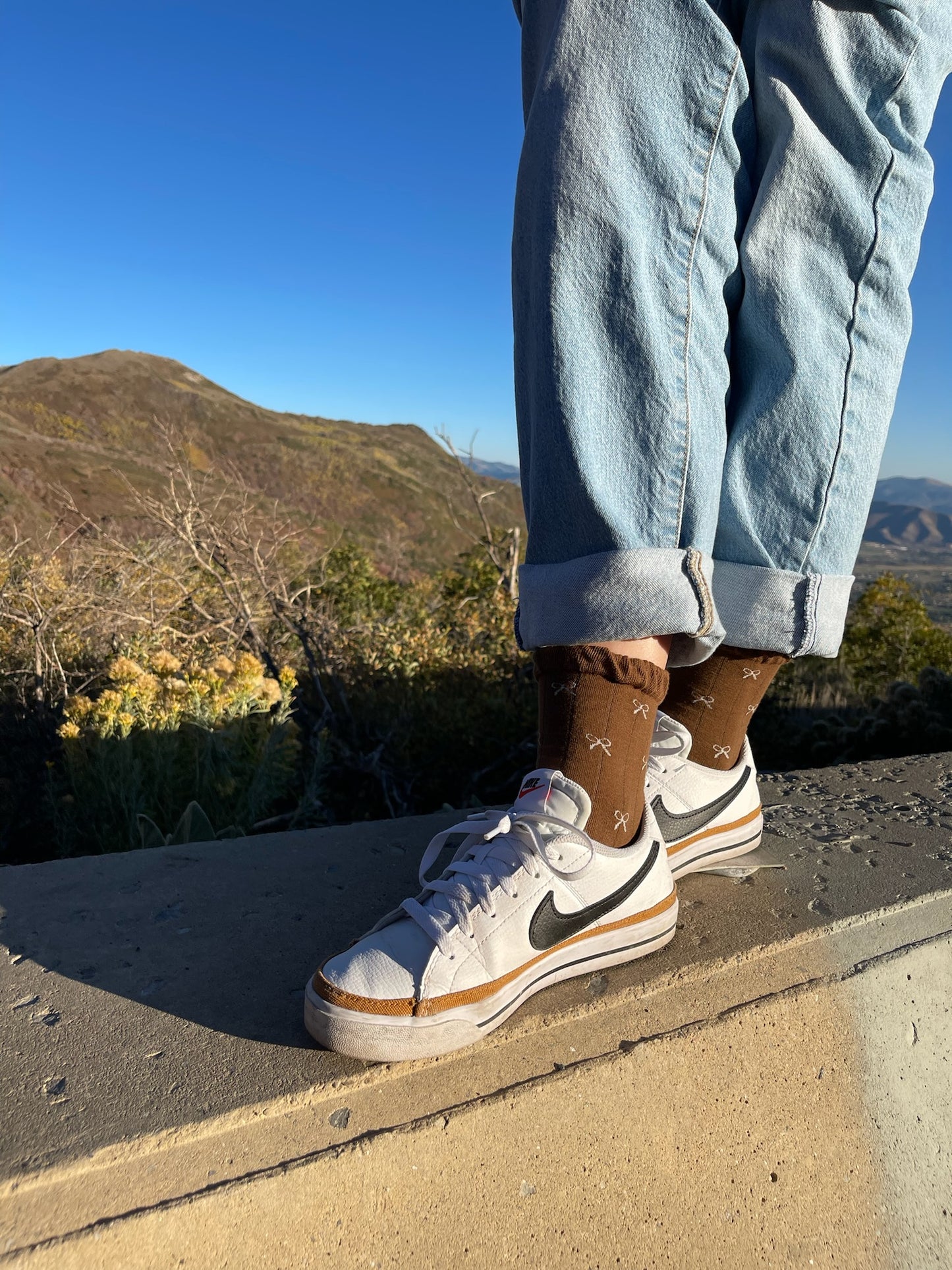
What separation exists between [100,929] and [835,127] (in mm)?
1353

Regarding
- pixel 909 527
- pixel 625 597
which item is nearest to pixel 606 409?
pixel 625 597

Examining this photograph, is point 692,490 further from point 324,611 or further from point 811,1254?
point 324,611

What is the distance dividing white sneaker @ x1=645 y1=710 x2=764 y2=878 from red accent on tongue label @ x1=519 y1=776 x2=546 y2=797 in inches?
8.5

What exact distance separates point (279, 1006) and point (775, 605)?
0.77 m

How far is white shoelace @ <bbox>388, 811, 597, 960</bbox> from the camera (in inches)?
34.1

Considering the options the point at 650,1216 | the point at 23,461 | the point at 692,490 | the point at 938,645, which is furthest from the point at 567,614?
the point at 23,461

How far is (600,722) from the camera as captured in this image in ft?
3.22

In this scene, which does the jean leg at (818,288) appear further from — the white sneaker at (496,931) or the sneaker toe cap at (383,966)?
the sneaker toe cap at (383,966)

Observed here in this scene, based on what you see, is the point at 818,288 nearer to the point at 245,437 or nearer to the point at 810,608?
the point at 810,608

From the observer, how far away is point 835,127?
38.6 inches

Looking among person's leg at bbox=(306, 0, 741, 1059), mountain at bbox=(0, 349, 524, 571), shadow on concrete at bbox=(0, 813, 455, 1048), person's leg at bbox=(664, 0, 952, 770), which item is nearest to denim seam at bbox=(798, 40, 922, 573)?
person's leg at bbox=(664, 0, 952, 770)

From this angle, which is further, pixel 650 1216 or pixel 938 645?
pixel 938 645

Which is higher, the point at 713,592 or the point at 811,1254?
the point at 713,592

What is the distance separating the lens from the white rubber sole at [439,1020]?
0.78 meters
